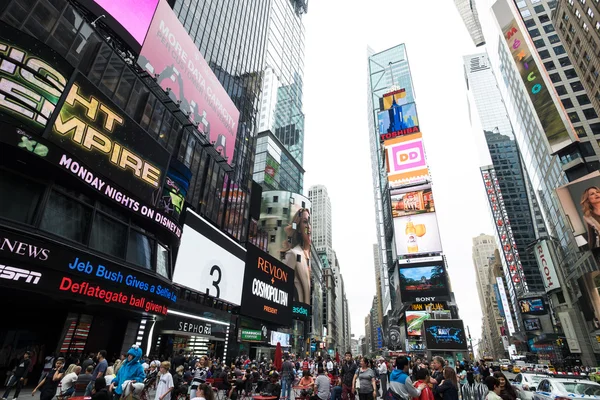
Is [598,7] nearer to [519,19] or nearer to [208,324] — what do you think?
[519,19]

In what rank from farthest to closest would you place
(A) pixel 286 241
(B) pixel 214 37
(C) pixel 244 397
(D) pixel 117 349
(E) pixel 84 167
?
1. (A) pixel 286 241
2. (B) pixel 214 37
3. (C) pixel 244 397
4. (D) pixel 117 349
5. (E) pixel 84 167

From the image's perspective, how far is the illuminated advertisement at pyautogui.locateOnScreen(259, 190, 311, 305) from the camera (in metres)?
58.4

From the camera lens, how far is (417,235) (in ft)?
200

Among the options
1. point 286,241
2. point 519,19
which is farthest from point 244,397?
point 519,19

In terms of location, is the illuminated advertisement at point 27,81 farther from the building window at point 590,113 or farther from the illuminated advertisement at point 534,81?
the building window at point 590,113

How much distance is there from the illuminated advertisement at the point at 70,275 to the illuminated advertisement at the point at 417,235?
5360 cm

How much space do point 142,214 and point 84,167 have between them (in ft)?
11.8

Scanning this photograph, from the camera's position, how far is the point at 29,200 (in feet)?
35.9

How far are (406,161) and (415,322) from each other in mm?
33246

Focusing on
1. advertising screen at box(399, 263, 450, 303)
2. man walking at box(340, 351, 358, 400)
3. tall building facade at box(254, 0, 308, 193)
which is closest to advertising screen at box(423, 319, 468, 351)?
advertising screen at box(399, 263, 450, 303)

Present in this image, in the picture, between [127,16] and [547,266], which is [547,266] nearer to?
[547,266]

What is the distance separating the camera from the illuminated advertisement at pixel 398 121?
77.4 m

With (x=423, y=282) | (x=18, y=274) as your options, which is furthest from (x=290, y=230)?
(x=18, y=274)

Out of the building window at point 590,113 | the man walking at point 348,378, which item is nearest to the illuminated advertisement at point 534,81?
the building window at point 590,113
